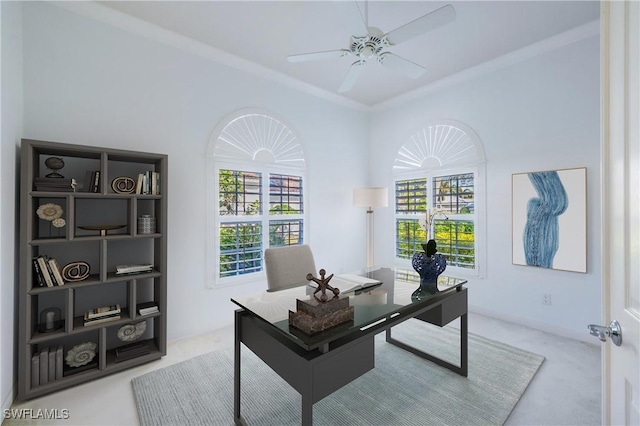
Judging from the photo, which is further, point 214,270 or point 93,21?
point 214,270

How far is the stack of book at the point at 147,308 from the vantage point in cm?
235

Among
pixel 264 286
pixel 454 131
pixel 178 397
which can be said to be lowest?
pixel 178 397

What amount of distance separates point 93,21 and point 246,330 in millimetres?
2845

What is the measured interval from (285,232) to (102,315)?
78.5 inches

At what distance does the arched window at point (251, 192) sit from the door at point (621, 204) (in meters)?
2.94

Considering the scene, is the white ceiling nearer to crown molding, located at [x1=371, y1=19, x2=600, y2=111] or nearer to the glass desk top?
crown molding, located at [x1=371, y1=19, x2=600, y2=111]

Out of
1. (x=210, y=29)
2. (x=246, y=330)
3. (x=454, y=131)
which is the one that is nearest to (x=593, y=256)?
(x=454, y=131)

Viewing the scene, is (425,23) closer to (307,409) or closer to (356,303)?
(356,303)

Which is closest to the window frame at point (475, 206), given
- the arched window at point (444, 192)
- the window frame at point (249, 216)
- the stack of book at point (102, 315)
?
the arched window at point (444, 192)

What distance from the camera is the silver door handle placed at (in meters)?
0.85

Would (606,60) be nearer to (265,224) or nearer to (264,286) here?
(265,224)

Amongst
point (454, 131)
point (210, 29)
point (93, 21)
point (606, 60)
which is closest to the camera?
point (606, 60)

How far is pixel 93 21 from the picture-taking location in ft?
7.80

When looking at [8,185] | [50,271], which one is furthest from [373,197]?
[8,185]
